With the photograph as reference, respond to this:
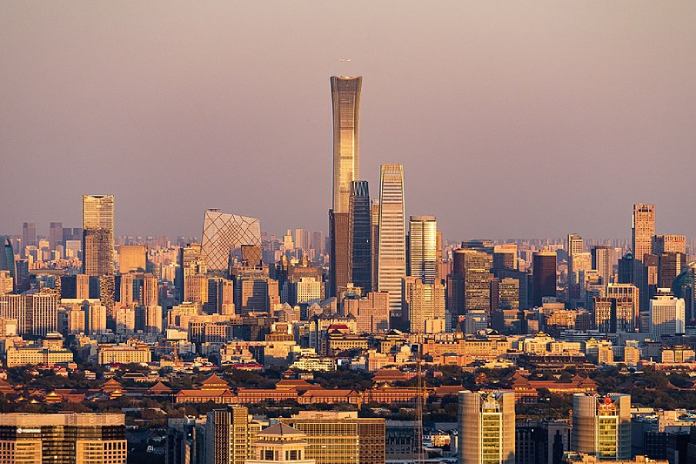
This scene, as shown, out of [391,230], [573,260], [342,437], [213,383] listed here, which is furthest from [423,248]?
[342,437]

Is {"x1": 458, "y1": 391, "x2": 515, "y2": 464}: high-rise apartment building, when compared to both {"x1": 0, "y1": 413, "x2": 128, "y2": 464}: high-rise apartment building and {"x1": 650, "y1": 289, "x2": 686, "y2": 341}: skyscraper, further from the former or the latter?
{"x1": 650, "y1": 289, "x2": 686, "y2": 341}: skyscraper

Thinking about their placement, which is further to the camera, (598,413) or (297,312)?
(297,312)

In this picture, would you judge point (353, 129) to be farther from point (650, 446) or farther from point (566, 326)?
point (650, 446)

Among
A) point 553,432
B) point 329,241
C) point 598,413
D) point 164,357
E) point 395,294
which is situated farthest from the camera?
point 329,241

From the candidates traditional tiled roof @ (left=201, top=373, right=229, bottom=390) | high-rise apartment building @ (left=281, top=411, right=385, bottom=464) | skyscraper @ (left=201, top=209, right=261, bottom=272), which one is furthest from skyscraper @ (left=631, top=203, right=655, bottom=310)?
high-rise apartment building @ (left=281, top=411, right=385, bottom=464)

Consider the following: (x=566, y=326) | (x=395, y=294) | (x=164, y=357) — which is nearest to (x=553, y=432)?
(x=164, y=357)
